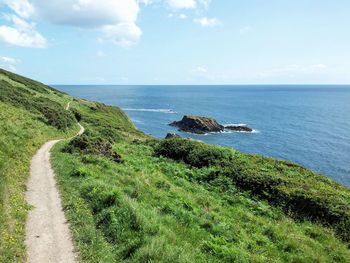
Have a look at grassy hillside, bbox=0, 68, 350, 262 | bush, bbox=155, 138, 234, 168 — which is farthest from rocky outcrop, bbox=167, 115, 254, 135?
grassy hillside, bbox=0, 68, 350, 262

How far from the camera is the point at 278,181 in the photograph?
1007 inches

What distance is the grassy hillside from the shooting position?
12.6m

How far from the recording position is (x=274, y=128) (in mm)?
119312

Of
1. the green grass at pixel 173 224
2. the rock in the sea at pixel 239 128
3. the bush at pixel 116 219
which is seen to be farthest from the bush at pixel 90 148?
the rock in the sea at pixel 239 128

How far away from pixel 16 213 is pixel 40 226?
4.13 ft

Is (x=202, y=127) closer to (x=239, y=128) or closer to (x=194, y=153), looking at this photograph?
(x=239, y=128)

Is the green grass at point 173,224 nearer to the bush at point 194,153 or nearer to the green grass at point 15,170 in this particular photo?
the green grass at point 15,170

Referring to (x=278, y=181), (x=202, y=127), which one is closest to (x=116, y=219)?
(x=278, y=181)

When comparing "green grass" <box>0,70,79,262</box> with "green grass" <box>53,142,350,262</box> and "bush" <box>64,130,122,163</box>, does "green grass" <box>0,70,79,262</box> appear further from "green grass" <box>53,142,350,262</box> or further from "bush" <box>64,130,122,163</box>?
"bush" <box>64,130,122,163</box>

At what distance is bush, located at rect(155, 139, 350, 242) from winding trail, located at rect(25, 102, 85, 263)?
1204cm

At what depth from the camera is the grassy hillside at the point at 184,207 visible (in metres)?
12.6

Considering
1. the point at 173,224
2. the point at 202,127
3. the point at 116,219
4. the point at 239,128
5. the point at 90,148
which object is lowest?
the point at 239,128

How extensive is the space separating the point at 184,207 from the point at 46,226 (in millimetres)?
6747

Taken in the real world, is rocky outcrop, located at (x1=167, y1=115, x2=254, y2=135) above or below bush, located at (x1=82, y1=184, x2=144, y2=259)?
below
